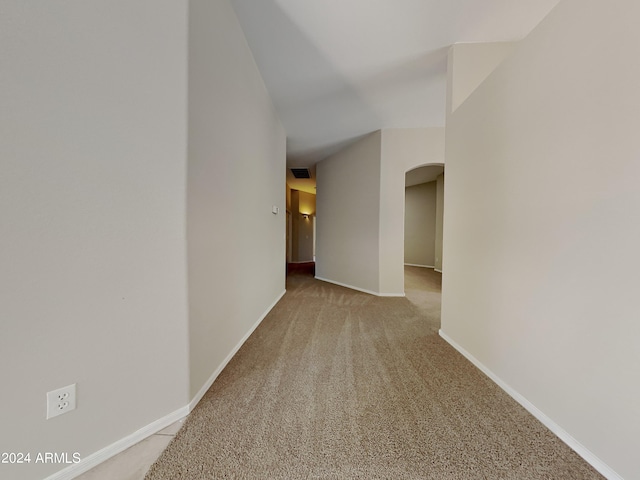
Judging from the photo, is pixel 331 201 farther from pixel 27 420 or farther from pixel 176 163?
pixel 27 420

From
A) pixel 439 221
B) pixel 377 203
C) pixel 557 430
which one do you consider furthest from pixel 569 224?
pixel 439 221

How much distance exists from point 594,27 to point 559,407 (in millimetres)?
1751

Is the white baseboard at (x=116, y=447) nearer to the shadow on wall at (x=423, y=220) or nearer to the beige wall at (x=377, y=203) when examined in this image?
the beige wall at (x=377, y=203)

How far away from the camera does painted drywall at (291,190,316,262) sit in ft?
27.6

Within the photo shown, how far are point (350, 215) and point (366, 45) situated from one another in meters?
2.65

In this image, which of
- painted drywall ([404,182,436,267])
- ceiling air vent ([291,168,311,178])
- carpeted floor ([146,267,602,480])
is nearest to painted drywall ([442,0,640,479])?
carpeted floor ([146,267,602,480])

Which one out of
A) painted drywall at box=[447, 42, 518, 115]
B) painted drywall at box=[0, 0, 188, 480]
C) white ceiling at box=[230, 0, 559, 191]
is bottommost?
painted drywall at box=[0, 0, 188, 480]

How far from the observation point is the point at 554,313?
1.13 m

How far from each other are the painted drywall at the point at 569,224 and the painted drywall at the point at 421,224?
582cm

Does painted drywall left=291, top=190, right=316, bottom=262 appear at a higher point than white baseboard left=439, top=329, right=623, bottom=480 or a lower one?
higher

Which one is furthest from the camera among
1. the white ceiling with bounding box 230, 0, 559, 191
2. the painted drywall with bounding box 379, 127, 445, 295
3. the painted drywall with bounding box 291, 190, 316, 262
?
the painted drywall with bounding box 291, 190, 316, 262

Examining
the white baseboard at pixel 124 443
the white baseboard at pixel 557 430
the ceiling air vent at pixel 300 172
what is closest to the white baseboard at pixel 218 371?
the white baseboard at pixel 124 443

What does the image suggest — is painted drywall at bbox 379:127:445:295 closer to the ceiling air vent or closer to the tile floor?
the ceiling air vent

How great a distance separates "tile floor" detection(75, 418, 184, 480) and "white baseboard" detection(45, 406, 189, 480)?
2cm
